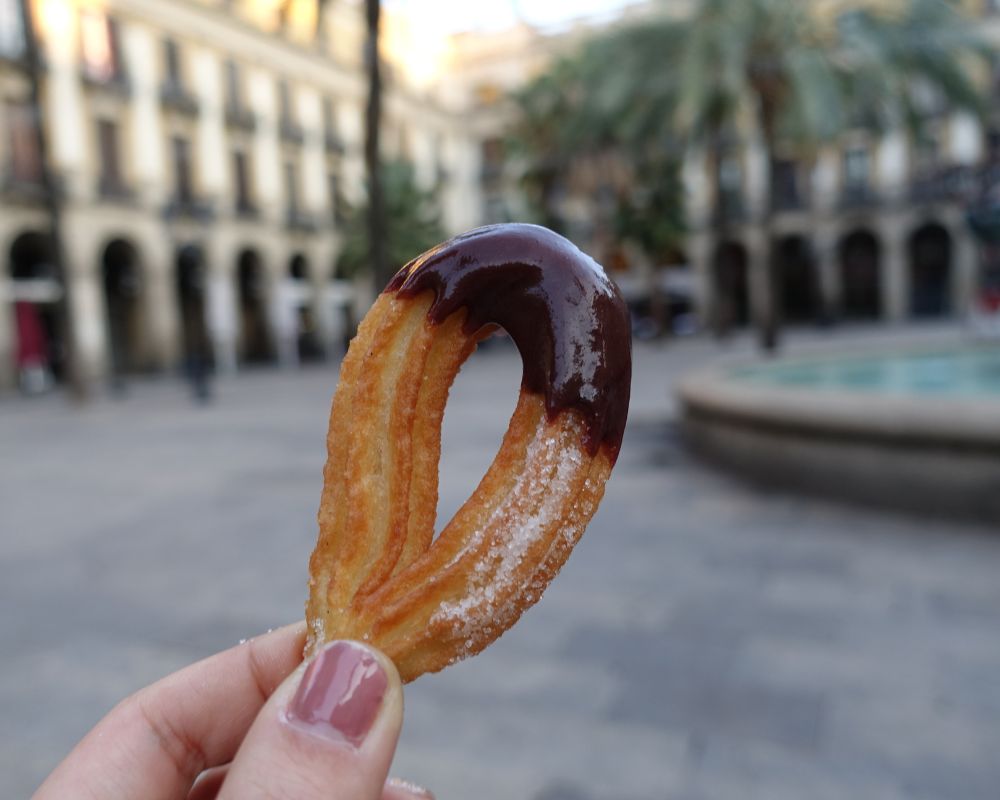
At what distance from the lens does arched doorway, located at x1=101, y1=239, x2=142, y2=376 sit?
32062 mm

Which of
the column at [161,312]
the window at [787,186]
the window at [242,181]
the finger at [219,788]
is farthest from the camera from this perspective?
the window at [787,186]

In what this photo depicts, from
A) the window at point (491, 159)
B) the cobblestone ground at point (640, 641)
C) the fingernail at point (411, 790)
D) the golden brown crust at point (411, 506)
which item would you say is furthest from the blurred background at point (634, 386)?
the window at point (491, 159)

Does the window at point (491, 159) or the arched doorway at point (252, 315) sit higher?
the window at point (491, 159)

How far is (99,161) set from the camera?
2923 centimetres

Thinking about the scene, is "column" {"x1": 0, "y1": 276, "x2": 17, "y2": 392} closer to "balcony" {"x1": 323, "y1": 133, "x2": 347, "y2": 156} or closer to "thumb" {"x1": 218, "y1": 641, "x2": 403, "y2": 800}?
"balcony" {"x1": 323, "y1": 133, "x2": 347, "y2": 156}

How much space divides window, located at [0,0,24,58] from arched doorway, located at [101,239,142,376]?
7333 millimetres

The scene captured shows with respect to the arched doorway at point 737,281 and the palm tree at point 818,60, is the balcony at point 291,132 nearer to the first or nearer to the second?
the arched doorway at point 737,281

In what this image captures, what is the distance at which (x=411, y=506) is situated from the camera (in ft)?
4.22

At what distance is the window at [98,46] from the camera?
28094 millimetres

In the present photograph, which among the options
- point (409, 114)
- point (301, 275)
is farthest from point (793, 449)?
point (409, 114)

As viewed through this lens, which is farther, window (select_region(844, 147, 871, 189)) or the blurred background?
window (select_region(844, 147, 871, 189))

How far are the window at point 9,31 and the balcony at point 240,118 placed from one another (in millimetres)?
8746

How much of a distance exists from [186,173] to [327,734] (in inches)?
1382

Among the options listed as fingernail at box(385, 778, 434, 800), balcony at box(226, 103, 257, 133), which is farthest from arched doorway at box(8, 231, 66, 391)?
fingernail at box(385, 778, 434, 800)
